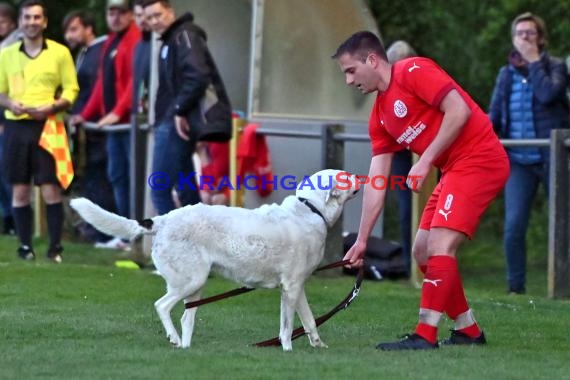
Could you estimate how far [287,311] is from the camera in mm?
8039

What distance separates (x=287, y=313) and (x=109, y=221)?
1110 millimetres

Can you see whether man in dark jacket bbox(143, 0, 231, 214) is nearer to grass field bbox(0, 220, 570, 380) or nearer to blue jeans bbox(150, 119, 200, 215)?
blue jeans bbox(150, 119, 200, 215)

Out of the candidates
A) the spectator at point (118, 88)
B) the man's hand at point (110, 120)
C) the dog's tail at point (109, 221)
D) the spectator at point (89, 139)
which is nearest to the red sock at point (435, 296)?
the dog's tail at point (109, 221)

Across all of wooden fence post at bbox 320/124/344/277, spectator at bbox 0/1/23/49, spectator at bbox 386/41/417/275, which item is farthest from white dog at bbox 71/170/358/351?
spectator at bbox 0/1/23/49

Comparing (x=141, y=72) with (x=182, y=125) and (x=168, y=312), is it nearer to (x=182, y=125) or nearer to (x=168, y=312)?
(x=182, y=125)

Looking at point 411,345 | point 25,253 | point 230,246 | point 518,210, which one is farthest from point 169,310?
point 25,253

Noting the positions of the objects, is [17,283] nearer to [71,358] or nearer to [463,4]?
[71,358]

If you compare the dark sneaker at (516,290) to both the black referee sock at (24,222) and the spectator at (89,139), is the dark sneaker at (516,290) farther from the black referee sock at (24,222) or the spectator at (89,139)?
the spectator at (89,139)

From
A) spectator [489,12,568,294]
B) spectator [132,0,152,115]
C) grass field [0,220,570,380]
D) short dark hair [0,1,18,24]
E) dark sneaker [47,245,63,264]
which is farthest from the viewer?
short dark hair [0,1,18,24]

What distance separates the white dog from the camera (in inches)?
315

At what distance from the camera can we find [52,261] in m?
13.0

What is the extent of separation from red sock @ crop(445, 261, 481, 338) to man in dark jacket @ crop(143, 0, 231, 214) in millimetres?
3947

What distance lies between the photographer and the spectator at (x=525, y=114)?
11.8 meters

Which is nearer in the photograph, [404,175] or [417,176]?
[417,176]
